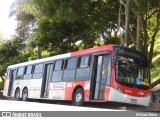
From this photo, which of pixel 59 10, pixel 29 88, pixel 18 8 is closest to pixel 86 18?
pixel 59 10

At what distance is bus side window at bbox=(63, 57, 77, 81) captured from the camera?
20125mm

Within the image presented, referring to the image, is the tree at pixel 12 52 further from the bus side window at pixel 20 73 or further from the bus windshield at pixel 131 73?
the bus windshield at pixel 131 73

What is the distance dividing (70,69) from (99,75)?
279 centimetres

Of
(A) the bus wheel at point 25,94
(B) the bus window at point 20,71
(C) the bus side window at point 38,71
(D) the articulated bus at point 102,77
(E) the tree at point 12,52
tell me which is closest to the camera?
(D) the articulated bus at point 102,77

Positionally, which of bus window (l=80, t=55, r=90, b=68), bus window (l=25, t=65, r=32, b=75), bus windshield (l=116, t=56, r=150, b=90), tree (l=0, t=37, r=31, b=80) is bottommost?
bus windshield (l=116, t=56, r=150, b=90)

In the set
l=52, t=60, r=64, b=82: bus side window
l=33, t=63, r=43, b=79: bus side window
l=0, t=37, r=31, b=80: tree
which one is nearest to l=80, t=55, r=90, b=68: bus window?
l=52, t=60, r=64, b=82: bus side window

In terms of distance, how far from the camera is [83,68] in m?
19.2

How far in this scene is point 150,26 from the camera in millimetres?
33250

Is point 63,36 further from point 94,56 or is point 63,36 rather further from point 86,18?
point 94,56

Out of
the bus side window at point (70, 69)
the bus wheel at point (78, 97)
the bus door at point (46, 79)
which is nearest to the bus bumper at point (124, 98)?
the bus wheel at point (78, 97)

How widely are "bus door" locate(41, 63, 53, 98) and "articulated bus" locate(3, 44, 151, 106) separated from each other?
1.17 feet

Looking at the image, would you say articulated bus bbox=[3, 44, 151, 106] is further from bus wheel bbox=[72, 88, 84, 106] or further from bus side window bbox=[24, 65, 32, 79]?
bus side window bbox=[24, 65, 32, 79]

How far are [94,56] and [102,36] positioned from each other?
1422cm

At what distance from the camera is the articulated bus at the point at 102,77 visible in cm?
1716
